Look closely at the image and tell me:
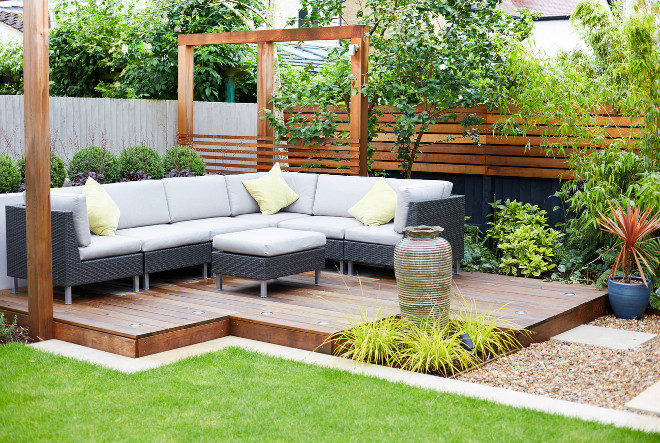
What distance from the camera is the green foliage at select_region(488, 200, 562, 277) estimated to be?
765 cm

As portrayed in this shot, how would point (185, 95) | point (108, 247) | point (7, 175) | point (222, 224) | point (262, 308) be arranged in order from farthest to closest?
point (185, 95), point (222, 224), point (7, 175), point (108, 247), point (262, 308)

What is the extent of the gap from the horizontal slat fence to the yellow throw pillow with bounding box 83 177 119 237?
9.67ft

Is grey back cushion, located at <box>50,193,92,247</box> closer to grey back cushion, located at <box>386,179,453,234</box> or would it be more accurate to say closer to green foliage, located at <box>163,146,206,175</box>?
grey back cushion, located at <box>386,179,453,234</box>

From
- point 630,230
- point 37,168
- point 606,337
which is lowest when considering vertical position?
point 606,337

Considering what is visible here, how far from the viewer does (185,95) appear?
10.6 m

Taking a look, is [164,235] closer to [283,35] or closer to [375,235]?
[375,235]

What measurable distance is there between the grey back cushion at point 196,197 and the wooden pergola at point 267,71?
1.57 meters

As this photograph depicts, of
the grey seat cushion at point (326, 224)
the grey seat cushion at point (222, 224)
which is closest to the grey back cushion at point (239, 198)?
the grey seat cushion at point (222, 224)

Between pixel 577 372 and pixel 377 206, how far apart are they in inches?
112

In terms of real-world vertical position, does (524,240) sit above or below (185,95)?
below

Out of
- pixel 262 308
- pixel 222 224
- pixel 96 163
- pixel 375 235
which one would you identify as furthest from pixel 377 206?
pixel 96 163

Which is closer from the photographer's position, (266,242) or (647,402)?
Result: (647,402)

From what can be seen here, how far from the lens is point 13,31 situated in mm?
16719

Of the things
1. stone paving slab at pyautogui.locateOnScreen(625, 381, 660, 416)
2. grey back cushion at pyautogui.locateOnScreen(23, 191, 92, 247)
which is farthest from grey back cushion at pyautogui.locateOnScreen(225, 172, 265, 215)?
stone paving slab at pyautogui.locateOnScreen(625, 381, 660, 416)
